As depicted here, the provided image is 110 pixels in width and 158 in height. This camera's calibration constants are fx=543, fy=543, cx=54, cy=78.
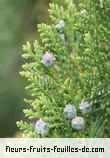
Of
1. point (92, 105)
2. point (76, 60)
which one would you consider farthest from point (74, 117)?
point (76, 60)

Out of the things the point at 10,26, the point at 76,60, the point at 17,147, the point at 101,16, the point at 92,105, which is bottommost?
the point at 17,147

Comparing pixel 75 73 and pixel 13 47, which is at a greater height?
pixel 13 47

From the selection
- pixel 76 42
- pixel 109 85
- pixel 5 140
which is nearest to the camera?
pixel 109 85

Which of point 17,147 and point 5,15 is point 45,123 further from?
point 5,15

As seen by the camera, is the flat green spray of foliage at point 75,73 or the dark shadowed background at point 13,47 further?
the dark shadowed background at point 13,47

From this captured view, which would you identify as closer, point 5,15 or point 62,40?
point 62,40

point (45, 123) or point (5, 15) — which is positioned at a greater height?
point (5, 15)

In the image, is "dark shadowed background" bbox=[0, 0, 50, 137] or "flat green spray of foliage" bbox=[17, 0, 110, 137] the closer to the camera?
"flat green spray of foliage" bbox=[17, 0, 110, 137]

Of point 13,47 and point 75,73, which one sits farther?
point 13,47
